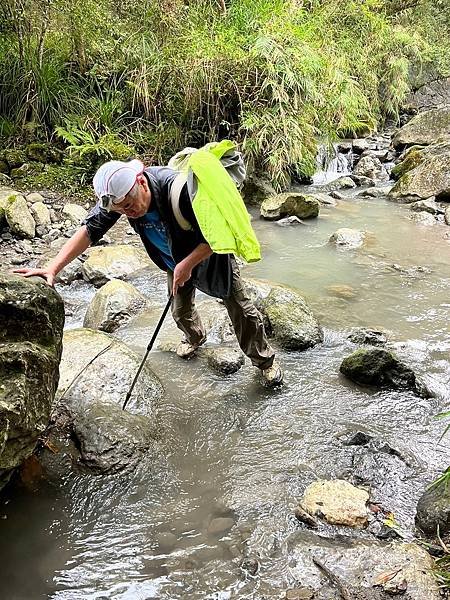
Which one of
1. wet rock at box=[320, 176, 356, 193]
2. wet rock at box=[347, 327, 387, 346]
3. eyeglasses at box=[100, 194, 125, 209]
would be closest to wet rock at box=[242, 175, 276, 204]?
wet rock at box=[320, 176, 356, 193]

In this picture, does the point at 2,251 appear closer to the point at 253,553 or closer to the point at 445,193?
the point at 253,553

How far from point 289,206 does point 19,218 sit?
4291mm

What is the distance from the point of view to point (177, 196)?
9.79 feet

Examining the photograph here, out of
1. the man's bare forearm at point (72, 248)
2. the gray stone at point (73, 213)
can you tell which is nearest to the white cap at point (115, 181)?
the man's bare forearm at point (72, 248)

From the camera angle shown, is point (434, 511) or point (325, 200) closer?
point (434, 511)

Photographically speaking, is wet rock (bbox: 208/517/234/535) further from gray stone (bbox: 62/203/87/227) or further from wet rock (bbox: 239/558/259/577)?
gray stone (bbox: 62/203/87/227)

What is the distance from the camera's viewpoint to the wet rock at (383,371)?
13.2 ft

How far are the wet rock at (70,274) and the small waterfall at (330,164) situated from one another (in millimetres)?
6920

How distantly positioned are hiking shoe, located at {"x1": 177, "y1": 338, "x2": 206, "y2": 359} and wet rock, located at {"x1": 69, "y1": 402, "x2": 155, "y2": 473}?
1.22 metres

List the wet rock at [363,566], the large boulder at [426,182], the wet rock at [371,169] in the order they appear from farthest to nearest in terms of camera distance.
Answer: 1. the wet rock at [371,169]
2. the large boulder at [426,182]
3. the wet rock at [363,566]

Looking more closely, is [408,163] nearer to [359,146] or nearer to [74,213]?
[359,146]

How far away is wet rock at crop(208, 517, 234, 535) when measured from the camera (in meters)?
2.70

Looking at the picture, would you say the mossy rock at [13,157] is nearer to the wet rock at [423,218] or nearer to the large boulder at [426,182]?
the wet rock at [423,218]

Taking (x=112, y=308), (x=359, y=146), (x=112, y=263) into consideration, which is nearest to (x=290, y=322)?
(x=112, y=308)
